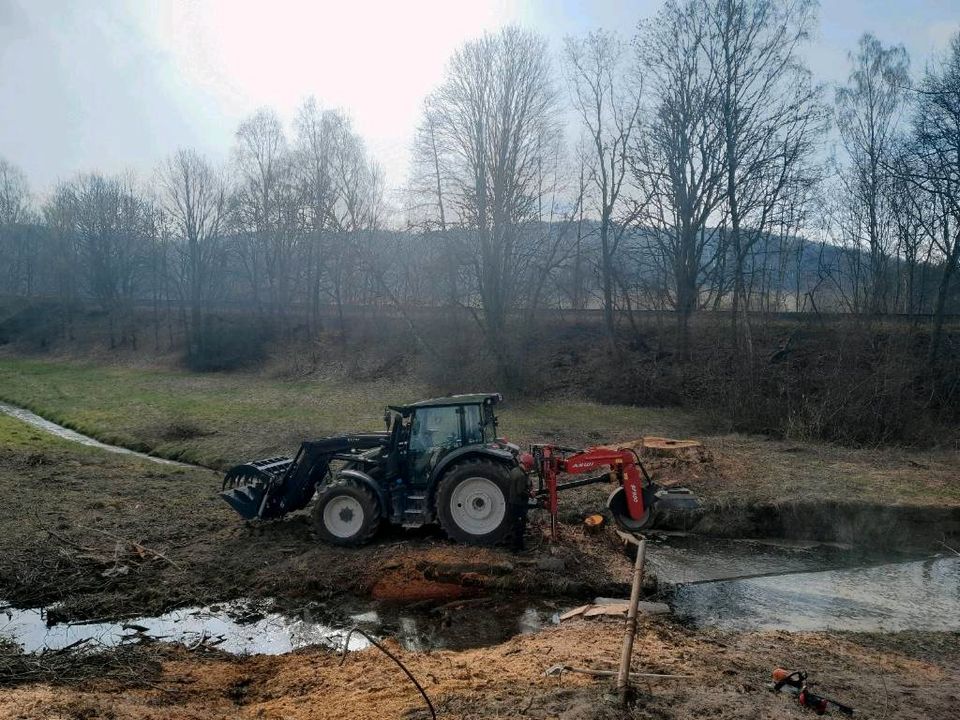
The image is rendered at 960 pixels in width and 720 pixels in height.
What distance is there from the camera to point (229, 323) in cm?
4694

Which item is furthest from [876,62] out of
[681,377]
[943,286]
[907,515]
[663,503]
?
[663,503]

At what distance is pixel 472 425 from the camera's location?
34.3ft

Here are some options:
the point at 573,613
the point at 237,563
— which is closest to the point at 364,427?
the point at 237,563

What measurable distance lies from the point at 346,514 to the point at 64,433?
701 inches

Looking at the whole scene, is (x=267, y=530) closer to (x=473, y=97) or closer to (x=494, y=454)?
(x=494, y=454)

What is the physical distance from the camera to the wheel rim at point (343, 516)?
33.8 ft

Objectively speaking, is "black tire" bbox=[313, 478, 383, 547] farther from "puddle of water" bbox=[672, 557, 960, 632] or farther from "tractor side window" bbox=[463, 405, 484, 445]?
"puddle of water" bbox=[672, 557, 960, 632]

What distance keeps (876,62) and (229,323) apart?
37.8 metres

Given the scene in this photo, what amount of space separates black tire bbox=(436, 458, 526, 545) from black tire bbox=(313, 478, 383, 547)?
0.98 meters

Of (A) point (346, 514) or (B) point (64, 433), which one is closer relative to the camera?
(A) point (346, 514)

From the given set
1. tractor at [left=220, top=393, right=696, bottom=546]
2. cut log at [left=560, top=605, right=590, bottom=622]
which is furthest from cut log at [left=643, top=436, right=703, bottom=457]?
cut log at [left=560, top=605, right=590, bottom=622]

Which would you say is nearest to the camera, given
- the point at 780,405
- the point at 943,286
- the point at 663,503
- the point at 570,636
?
the point at 570,636

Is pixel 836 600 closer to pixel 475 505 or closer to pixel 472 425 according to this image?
pixel 475 505

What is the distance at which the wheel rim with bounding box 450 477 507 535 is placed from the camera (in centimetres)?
990
